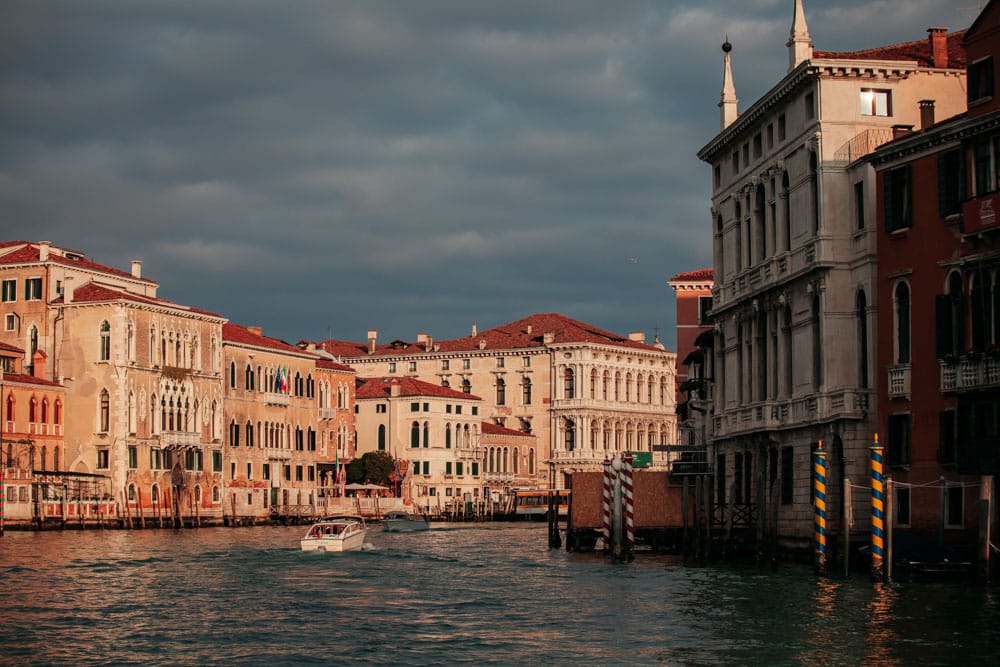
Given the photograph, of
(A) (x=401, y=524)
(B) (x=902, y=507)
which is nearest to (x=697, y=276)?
Result: (A) (x=401, y=524)

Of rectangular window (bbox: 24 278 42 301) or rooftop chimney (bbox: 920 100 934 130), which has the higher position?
rooftop chimney (bbox: 920 100 934 130)

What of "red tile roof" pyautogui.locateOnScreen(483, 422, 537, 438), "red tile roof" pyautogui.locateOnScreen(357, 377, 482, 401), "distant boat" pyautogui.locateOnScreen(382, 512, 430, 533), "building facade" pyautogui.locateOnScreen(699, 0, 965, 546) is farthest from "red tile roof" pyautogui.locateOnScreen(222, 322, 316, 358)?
"building facade" pyautogui.locateOnScreen(699, 0, 965, 546)

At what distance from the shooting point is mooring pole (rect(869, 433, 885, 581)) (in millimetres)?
27484

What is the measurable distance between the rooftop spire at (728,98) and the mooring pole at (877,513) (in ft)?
59.9

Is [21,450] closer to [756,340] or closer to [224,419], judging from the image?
[224,419]

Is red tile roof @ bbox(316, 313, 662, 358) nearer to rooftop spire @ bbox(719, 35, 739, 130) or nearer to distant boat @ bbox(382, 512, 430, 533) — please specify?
distant boat @ bbox(382, 512, 430, 533)

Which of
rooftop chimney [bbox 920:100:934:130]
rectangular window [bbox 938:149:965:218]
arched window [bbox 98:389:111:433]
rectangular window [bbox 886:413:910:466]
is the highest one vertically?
rooftop chimney [bbox 920:100:934:130]

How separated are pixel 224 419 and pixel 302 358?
319 inches

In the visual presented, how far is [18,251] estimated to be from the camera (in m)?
66.3

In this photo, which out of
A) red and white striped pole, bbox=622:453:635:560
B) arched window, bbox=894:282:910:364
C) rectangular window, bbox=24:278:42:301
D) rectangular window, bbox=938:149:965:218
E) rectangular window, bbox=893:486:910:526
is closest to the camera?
rectangular window, bbox=938:149:965:218

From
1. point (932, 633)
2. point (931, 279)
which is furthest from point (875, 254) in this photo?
point (932, 633)

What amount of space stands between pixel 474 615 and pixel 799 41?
17.5m

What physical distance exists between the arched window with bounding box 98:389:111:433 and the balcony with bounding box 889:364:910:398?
4035cm

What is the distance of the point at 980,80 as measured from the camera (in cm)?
2944
